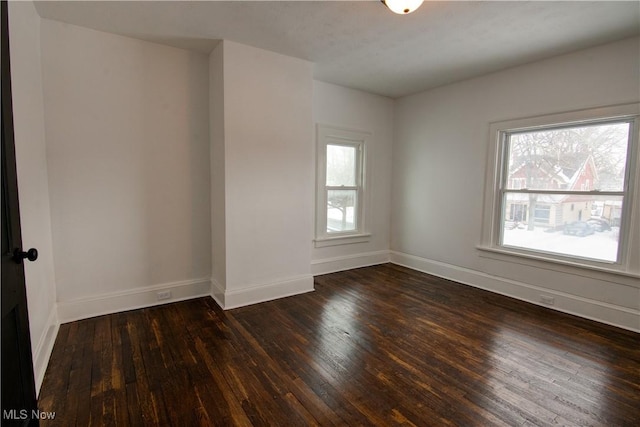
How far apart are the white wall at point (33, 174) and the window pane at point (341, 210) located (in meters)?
3.19

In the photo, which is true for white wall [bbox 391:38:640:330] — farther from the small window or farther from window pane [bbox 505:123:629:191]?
window pane [bbox 505:123:629:191]

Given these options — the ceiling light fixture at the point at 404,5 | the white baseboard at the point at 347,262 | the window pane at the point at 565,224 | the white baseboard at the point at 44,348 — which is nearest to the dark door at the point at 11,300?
the white baseboard at the point at 44,348

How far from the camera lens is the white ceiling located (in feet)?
8.08

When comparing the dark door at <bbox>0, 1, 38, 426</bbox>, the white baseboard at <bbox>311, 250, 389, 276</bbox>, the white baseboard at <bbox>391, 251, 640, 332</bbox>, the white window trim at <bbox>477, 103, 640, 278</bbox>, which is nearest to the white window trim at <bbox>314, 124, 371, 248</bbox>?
the white baseboard at <bbox>311, 250, 389, 276</bbox>

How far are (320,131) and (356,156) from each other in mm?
802

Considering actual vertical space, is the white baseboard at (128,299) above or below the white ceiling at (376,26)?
below

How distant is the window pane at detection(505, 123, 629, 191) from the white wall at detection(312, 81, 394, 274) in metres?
1.86

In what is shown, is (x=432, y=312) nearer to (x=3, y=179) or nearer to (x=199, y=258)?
(x=199, y=258)

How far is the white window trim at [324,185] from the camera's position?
4414 millimetres

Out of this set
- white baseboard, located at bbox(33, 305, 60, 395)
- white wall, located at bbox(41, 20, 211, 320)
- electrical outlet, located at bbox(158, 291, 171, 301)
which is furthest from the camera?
electrical outlet, located at bbox(158, 291, 171, 301)

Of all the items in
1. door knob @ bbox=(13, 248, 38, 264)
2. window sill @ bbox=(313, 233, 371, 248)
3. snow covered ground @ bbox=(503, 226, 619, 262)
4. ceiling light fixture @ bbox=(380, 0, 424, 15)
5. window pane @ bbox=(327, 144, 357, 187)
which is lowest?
window sill @ bbox=(313, 233, 371, 248)

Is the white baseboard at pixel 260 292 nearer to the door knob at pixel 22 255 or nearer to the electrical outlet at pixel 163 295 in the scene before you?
the electrical outlet at pixel 163 295


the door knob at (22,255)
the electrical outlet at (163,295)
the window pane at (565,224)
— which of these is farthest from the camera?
the electrical outlet at (163,295)

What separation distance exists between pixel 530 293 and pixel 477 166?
1671 mm
